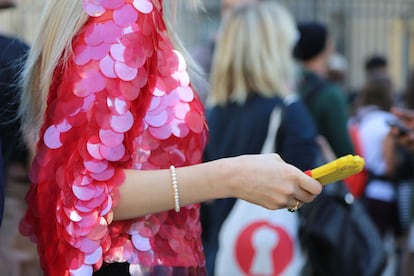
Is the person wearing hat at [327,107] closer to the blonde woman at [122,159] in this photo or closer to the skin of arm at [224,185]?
the blonde woman at [122,159]

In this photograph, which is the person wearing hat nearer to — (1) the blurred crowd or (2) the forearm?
(1) the blurred crowd

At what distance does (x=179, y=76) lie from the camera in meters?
2.21

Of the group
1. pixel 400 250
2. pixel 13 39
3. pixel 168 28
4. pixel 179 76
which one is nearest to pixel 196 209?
pixel 179 76

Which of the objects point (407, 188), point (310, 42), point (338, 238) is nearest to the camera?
point (338, 238)

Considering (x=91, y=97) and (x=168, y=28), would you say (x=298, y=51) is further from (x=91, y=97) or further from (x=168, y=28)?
(x=91, y=97)

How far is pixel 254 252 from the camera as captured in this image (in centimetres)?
368

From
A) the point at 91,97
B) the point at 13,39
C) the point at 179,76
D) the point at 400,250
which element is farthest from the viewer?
the point at 400,250

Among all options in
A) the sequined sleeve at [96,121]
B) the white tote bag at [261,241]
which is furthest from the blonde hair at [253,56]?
the sequined sleeve at [96,121]

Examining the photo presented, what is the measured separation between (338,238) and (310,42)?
1.79 m

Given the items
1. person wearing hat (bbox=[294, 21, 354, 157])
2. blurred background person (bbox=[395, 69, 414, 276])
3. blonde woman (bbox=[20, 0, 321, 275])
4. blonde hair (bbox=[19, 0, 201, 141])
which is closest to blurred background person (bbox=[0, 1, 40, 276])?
blonde hair (bbox=[19, 0, 201, 141])

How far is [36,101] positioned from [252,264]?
1666 millimetres

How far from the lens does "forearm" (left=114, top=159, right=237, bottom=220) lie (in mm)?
2002

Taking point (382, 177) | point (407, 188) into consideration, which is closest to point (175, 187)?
point (407, 188)

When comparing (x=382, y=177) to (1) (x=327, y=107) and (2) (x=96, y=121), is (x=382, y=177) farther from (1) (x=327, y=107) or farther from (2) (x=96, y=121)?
(2) (x=96, y=121)
